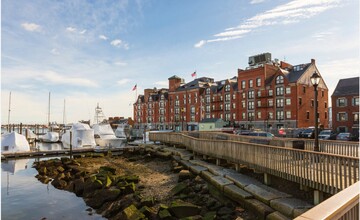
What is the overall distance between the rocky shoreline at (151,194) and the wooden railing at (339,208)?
7.16 m

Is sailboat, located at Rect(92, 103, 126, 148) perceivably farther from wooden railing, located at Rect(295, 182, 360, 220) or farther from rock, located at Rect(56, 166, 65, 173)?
wooden railing, located at Rect(295, 182, 360, 220)

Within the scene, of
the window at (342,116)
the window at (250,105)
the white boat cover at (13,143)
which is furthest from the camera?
the window at (250,105)

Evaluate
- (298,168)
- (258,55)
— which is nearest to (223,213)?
(298,168)

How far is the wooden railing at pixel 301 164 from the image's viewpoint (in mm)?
8125

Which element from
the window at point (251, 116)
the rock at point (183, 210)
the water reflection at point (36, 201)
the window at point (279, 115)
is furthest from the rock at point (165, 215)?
the window at point (251, 116)

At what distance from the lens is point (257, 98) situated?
202ft

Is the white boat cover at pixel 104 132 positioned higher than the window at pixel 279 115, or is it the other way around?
the window at pixel 279 115

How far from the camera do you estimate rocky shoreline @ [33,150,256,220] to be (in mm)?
11188

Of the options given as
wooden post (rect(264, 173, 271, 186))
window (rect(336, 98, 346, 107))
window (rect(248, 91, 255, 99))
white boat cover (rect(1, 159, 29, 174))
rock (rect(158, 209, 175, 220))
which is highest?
window (rect(248, 91, 255, 99))

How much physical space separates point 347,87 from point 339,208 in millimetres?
59443

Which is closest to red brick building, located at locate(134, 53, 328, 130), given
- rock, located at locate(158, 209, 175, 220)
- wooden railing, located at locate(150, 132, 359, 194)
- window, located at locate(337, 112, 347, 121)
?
window, located at locate(337, 112, 347, 121)

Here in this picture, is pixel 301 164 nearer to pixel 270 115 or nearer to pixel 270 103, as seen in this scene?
pixel 270 115

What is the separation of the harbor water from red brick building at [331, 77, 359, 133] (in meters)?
51.3

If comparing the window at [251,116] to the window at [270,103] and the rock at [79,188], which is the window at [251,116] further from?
the rock at [79,188]
